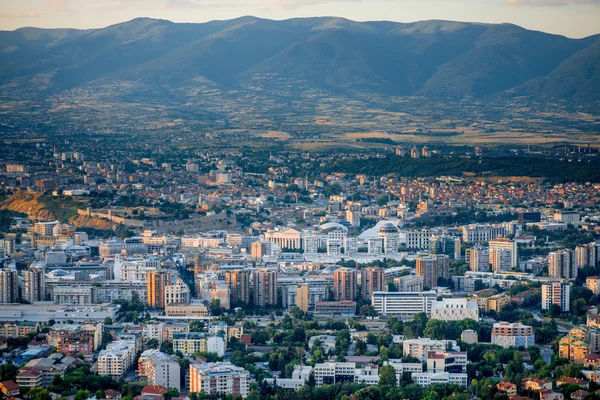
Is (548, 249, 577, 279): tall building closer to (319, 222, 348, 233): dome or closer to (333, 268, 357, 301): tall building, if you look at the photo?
(333, 268, 357, 301): tall building

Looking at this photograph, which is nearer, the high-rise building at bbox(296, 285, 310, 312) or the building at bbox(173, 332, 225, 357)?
the building at bbox(173, 332, 225, 357)

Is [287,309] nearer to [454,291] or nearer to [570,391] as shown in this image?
[454,291]

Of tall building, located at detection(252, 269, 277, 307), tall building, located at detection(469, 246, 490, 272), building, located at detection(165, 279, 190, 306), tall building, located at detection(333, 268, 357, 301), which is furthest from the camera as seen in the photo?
tall building, located at detection(469, 246, 490, 272)

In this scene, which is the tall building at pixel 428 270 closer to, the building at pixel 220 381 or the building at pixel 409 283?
the building at pixel 409 283

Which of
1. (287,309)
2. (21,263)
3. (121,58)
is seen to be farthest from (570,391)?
(121,58)

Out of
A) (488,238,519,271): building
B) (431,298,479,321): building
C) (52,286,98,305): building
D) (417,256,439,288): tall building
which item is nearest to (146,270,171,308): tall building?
(52,286,98,305): building

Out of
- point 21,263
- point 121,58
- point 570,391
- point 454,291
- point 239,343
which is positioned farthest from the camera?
point 121,58

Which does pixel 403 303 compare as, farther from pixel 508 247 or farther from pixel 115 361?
pixel 115 361
